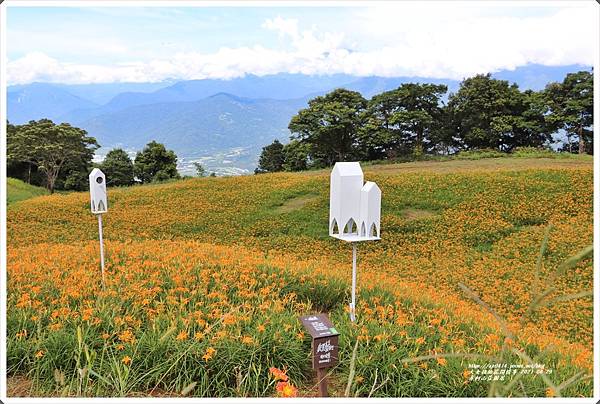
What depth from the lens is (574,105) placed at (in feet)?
58.8

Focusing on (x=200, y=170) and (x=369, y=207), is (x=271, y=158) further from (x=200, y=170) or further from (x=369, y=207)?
(x=369, y=207)

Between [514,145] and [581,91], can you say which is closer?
[581,91]

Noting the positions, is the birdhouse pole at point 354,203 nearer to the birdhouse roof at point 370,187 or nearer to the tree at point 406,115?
the birdhouse roof at point 370,187

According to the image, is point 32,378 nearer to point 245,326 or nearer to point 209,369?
point 209,369

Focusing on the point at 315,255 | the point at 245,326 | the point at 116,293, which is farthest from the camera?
the point at 315,255

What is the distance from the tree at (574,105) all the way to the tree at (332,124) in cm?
787

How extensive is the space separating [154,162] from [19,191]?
5.76m

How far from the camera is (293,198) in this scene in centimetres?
1033

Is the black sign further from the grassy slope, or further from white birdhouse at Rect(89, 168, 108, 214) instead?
the grassy slope

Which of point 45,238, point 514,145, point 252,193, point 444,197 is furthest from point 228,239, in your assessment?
point 514,145

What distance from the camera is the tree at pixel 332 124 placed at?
64.2 ft

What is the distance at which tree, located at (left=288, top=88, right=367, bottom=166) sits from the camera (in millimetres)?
19578

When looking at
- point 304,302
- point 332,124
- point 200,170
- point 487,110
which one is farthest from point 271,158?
point 304,302

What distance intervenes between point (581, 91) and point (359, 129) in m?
9.02
